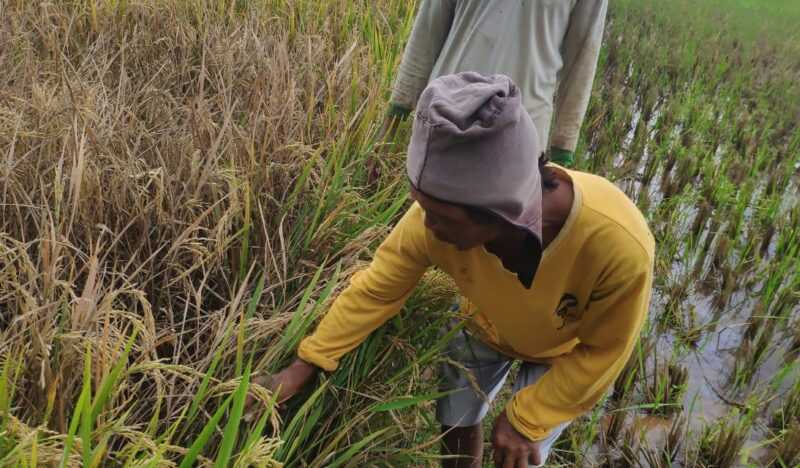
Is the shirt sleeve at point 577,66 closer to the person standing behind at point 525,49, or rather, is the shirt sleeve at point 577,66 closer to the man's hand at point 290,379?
A: the person standing behind at point 525,49

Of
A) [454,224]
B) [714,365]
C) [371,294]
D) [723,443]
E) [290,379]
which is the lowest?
[714,365]

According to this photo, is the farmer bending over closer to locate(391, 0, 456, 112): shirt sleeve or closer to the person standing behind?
the person standing behind

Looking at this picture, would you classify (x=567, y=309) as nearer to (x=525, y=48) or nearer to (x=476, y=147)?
(x=476, y=147)

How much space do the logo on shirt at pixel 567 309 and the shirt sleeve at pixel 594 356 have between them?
0.08ft

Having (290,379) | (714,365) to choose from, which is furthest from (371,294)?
(714,365)

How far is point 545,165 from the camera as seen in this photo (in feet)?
3.62

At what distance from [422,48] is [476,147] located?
1166 mm

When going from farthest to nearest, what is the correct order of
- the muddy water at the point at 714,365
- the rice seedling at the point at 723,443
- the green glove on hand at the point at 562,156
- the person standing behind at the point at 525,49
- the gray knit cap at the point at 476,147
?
the muddy water at the point at 714,365 → the green glove on hand at the point at 562,156 → the rice seedling at the point at 723,443 → the person standing behind at the point at 525,49 → the gray knit cap at the point at 476,147

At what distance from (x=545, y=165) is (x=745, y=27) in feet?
27.1

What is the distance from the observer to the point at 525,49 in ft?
5.50

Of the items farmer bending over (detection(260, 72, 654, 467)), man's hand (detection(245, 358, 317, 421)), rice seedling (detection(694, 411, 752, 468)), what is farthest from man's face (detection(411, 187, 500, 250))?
rice seedling (detection(694, 411, 752, 468))

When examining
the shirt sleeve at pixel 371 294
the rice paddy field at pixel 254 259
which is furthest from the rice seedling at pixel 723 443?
the shirt sleeve at pixel 371 294

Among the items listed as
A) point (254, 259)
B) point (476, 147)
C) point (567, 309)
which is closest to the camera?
point (476, 147)

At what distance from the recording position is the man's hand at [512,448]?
4.02 feet
